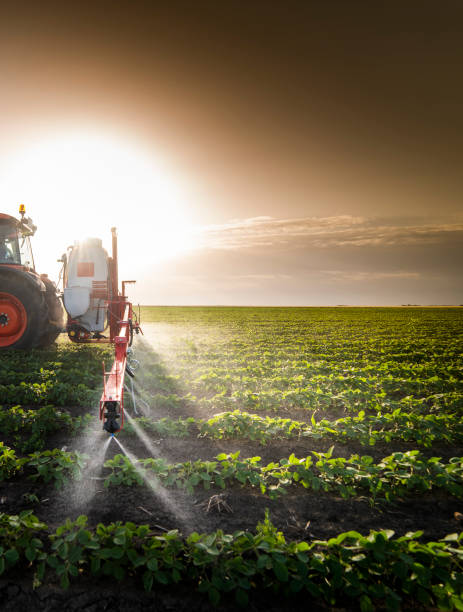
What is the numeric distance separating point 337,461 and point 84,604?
271 centimetres

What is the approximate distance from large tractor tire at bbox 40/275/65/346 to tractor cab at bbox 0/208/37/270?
1066 mm

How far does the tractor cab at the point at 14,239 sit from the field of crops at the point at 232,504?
519 cm

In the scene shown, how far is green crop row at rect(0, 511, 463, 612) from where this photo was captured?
244 centimetres

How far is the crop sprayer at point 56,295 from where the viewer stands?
9805mm

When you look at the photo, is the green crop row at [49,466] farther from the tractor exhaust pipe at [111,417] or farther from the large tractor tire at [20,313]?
the large tractor tire at [20,313]

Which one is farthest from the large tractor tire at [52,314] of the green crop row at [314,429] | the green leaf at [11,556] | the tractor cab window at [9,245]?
the green leaf at [11,556]

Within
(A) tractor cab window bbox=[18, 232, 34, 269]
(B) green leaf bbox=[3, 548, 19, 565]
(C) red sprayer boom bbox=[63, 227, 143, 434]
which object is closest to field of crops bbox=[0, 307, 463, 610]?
(B) green leaf bbox=[3, 548, 19, 565]

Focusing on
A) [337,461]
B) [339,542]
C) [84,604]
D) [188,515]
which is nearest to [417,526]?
[337,461]

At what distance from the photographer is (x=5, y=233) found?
10742 mm

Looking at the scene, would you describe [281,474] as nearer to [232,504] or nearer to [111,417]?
[232,504]

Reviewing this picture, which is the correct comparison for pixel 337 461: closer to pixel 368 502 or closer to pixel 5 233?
pixel 368 502

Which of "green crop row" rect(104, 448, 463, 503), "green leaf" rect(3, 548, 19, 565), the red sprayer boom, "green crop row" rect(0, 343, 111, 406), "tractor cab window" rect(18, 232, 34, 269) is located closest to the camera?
"green leaf" rect(3, 548, 19, 565)

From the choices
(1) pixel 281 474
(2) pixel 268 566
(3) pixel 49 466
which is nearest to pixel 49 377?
(3) pixel 49 466

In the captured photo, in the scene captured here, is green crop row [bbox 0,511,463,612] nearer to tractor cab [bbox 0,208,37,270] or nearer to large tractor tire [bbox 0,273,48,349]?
large tractor tire [bbox 0,273,48,349]
